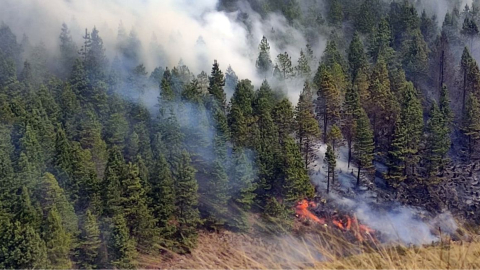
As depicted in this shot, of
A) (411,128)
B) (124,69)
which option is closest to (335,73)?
(411,128)

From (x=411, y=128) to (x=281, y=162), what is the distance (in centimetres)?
1608

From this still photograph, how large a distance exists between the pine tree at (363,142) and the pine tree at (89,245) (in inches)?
1190

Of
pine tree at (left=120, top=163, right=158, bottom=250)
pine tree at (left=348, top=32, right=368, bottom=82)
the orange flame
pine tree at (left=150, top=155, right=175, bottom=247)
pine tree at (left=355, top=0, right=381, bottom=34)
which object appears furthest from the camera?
pine tree at (left=355, top=0, right=381, bottom=34)

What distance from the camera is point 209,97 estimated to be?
58.8m

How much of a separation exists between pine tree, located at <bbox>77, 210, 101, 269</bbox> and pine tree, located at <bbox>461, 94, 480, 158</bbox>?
140 ft

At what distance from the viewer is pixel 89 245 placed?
3700 centimetres

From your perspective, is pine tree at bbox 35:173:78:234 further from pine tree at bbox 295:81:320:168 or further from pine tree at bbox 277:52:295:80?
pine tree at bbox 277:52:295:80

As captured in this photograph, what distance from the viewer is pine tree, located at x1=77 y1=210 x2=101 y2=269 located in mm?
36656

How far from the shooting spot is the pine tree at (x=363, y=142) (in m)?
56.4

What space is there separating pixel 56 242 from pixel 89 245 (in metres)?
2.71

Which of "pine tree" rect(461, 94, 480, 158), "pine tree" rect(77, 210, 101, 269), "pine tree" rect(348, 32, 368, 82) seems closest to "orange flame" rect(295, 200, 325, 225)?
"pine tree" rect(77, 210, 101, 269)

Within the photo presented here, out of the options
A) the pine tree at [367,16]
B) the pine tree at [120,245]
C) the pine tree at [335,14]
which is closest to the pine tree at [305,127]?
the pine tree at [120,245]

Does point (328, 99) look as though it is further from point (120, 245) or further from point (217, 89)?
point (120, 245)

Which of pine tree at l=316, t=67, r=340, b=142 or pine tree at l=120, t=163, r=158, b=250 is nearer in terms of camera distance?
pine tree at l=120, t=163, r=158, b=250
